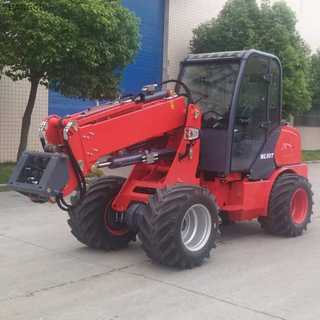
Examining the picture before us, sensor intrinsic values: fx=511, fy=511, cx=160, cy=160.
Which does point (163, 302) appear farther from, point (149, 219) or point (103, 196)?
point (103, 196)

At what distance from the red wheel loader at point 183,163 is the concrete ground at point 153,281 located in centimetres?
32

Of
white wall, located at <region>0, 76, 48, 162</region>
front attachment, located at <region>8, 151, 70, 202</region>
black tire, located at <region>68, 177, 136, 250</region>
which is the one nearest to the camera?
front attachment, located at <region>8, 151, 70, 202</region>

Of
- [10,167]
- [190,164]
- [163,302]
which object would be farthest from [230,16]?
[163,302]

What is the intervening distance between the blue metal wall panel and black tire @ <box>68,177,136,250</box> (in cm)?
1260

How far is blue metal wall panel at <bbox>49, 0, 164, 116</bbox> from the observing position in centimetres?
2016

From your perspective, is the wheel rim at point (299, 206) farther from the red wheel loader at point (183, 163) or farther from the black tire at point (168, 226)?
the black tire at point (168, 226)

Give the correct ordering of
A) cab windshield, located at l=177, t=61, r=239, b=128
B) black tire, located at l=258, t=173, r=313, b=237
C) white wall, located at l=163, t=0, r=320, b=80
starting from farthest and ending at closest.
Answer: white wall, located at l=163, t=0, r=320, b=80 < black tire, located at l=258, t=173, r=313, b=237 < cab windshield, located at l=177, t=61, r=239, b=128

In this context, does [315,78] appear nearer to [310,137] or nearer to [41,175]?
[310,137]

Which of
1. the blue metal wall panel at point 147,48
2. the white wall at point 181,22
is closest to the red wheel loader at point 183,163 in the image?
the blue metal wall panel at point 147,48

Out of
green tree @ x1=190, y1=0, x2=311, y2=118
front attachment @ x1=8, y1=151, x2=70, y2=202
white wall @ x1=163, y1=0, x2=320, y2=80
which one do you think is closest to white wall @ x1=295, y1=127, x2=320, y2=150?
green tree @ x1=190, y1=0, x2=311, y2=118

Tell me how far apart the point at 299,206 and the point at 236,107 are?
226 cm

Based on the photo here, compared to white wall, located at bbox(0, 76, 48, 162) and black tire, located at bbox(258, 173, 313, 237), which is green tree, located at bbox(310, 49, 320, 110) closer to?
white wall, located at bbox(0, 76, 48, 162)

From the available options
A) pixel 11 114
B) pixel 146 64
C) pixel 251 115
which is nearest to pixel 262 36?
pixel 146 64

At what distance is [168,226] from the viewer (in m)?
5.93
